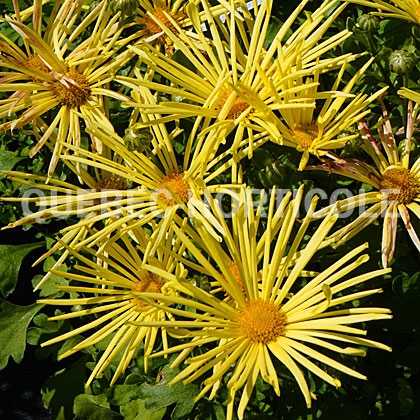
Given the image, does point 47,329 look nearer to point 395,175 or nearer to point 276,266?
point 276,266

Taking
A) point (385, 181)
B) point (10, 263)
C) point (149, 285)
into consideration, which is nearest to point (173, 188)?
point (149, 285)

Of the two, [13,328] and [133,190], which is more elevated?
[133,190]

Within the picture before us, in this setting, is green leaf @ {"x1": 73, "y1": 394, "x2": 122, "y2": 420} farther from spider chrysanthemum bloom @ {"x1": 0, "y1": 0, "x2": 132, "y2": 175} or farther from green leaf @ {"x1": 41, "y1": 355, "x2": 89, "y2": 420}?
spider chrysanthemum bloom @ {"x1": 0, "y1": 0, "x2": 132, "y2": 175}

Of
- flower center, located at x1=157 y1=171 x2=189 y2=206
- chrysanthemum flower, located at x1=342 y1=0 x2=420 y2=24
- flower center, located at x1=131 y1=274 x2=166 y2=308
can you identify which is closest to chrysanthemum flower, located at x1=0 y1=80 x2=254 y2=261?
flower center, located at x1=157 y1=171 x2=189 y2=206

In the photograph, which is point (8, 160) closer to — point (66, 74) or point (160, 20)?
point (66, 74)

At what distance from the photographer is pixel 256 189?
4.21ft

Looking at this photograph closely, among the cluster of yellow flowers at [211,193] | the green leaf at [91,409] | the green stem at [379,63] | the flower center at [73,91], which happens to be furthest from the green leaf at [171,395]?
the green stem at [379,63]

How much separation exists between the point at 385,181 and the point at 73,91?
674 mm

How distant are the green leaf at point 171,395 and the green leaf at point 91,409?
0.64 feet

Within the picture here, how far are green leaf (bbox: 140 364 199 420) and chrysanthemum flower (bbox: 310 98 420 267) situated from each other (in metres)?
0.39

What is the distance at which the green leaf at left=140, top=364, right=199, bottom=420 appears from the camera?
118 cm

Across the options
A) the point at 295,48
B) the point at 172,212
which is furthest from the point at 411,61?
the point at 172,212

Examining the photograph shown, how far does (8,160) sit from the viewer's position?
Answer: 1532mm

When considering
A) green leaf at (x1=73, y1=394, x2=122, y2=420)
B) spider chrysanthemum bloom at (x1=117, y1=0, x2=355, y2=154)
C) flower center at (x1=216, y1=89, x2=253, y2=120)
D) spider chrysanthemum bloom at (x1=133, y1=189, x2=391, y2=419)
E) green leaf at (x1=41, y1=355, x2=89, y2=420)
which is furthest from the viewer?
green leaf at (x1=41, y1=355, x2=89, y2=420)
